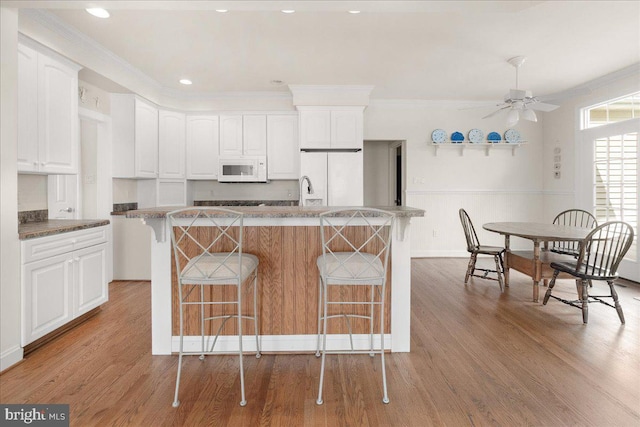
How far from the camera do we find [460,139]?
19.4 feet

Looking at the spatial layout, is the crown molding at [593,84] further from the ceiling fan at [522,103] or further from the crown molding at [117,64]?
the crown molding at [117,64]

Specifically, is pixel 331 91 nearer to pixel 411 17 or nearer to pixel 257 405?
pixel 411 17

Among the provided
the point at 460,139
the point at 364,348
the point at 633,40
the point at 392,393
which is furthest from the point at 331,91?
the point at 392,393

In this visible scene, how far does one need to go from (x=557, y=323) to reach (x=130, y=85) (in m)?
5.18

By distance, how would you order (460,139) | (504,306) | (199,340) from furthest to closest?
(460,139), (504,306), (199,340)

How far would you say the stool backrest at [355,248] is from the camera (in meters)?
2.05

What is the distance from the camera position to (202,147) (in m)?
5.32

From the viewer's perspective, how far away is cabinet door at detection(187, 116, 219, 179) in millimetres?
5316

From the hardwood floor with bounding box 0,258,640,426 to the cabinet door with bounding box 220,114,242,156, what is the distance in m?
2.89

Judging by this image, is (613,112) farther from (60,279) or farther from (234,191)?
(60,279)

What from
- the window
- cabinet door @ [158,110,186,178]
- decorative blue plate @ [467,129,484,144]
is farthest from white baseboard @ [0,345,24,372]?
the window

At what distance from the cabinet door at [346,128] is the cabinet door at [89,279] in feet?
10.5

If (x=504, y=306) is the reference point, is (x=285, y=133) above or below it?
above

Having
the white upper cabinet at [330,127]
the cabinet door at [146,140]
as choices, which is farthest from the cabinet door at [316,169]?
the cabinet door at [146,140]
